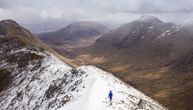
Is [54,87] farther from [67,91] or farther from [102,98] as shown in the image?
[102,98]

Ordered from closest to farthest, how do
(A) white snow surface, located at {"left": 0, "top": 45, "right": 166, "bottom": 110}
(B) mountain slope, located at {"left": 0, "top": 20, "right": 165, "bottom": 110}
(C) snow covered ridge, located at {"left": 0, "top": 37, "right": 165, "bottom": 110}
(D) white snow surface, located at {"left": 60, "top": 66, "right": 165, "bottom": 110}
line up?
(D) white snow surface, located at {"left": 60, "top": 66, "right": 165, "bottom": 110}, (A) white snow surface, located at {"left": 0, "top": 45, "right": 166, "bottom": 110}, (C) snow covered ridge, located at {"left": 0, "top": 37, "right": 165, "bottom": 110}, (B) mountain slope, located at {"left": 0, "top": 20, "right": 165, "bottom": 110}

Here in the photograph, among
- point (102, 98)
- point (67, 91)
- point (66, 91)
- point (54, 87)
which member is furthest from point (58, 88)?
point (102, 98)

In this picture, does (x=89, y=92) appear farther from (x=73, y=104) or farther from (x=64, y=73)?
(x=64, y=73)

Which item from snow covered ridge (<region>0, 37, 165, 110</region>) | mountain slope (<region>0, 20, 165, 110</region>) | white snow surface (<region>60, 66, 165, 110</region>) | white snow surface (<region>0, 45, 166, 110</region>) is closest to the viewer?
white snow surface (<region>60, 66, 165, 110</region>)

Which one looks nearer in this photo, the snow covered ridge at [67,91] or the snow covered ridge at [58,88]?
the snow covered ridge at [67,91]

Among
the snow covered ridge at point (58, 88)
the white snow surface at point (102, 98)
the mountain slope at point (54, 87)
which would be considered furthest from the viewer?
the mountain slope at point (54, 87)

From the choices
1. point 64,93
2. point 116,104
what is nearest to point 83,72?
point 64,93

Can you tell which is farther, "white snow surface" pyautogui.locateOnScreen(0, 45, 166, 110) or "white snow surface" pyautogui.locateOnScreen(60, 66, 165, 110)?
"white snow surface" pyautogui.locateOnScreen(0, 45, 166, 110)
